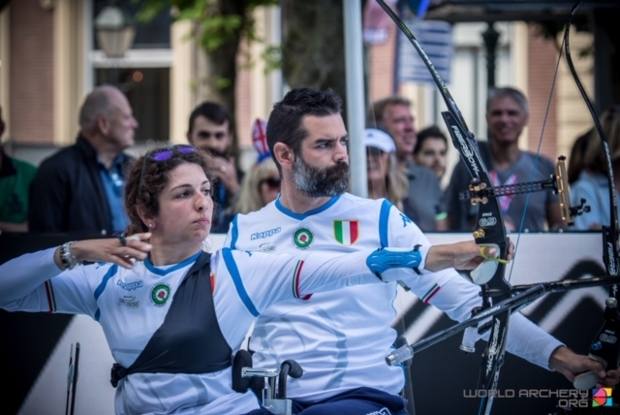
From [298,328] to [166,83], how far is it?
18493mm

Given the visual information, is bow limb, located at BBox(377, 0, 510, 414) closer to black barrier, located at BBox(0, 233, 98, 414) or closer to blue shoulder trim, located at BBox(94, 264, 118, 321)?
blue shoulder trim, located at BBox(94, 264, 118, 321)

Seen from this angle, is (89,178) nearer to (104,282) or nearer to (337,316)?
(104,282)

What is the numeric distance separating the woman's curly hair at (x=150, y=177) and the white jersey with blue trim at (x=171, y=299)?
0.79 feet

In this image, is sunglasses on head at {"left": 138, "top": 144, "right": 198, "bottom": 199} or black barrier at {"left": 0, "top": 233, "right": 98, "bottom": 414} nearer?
sunglasses on head at {"left": 138, "top": 144, "right": 198, "bottom": 199}

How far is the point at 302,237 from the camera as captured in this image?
478 cm

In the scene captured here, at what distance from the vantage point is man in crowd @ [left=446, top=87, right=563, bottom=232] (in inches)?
293

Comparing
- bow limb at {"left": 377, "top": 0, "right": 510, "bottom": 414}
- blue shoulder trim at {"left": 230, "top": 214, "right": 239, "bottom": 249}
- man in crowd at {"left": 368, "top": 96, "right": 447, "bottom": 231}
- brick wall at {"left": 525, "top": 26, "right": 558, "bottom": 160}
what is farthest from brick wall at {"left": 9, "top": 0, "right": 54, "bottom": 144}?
bow limb at {"left": 377, "top": 0, "right": 510, "bottom": 414}

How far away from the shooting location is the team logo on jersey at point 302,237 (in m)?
4.77

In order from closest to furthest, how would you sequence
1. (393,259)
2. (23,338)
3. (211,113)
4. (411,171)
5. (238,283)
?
(393,259) → (238,283) → (23,338) → (211,113) → (411,171)

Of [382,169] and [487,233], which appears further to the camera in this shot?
[382,169]

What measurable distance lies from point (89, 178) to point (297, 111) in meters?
2.77

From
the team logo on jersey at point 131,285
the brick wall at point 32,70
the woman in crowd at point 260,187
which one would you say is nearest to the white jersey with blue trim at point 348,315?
Result: the team logo on jersey at point 131,285

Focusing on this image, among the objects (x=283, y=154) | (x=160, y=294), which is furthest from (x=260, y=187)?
(x=160, y=294)

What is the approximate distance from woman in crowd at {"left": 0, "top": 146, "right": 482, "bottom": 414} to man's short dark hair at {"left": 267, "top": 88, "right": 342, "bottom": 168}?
1.51 feet
